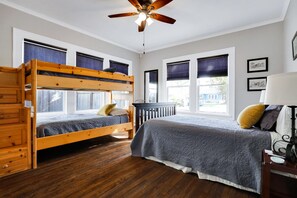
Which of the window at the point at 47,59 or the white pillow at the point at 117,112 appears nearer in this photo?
the window at the point at 47,59

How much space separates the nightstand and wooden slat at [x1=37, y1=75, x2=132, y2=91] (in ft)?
8.78

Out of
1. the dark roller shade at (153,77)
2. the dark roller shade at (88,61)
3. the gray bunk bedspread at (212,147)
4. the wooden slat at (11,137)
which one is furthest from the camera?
the dark roller shade at (153,77)

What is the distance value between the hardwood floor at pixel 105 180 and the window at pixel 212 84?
2320mm

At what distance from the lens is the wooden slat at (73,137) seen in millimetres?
2189

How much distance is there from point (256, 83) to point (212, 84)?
922 mm

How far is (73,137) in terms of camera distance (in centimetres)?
254

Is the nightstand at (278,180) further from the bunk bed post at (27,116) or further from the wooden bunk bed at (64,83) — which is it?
the bunk bed post at (27,116)

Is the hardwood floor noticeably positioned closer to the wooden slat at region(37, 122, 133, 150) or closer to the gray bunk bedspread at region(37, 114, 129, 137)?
the wooden slat at region(37, 122, 133, 150)

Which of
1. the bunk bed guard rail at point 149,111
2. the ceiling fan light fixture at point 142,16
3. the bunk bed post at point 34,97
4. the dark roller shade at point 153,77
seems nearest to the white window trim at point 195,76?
the dark roller shade at point 153,77

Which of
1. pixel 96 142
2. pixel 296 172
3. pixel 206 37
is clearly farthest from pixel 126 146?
pixel 206 37

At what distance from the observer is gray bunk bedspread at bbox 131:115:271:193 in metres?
1.54

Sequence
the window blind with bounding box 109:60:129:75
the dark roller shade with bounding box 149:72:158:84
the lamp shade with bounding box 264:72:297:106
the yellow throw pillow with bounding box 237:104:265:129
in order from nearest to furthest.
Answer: the lamp shade with bounding box 264:72:297:106, the yellow throw pillow with bounding box 237:104:265:129, the window blind with bounding box 109:60:129:75, the dark roller shade with bounding box 149:72:158:84

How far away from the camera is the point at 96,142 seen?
325cm

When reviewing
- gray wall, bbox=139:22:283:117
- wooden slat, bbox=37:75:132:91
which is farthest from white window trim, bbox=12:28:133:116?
gray wall, bbox=139:22:283:117
